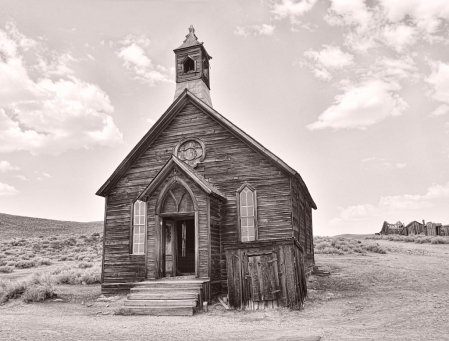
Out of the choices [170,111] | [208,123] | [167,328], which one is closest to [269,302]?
[167,328]

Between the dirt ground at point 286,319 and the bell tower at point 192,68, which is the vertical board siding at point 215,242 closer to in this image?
the dirt ground at point 286,319

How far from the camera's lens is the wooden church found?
1209 centimetres

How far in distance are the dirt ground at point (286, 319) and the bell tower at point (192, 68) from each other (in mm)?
9623

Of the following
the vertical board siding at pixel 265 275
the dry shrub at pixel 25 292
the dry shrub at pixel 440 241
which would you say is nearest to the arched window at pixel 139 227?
the dry shrub at pixel 25 292

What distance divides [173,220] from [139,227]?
1.51 m

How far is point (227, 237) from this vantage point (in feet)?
49.4

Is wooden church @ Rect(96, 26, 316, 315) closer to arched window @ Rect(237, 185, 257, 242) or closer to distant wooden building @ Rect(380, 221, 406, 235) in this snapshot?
arched window @ Rect(237, 185, 257, 242)

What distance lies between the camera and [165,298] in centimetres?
1246

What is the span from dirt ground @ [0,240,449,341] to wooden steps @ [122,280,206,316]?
0.51m

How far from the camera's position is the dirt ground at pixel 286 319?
27.8 ft

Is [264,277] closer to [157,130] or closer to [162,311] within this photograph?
[162,311]

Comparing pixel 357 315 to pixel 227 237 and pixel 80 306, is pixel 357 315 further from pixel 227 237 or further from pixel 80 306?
pixel 80 306

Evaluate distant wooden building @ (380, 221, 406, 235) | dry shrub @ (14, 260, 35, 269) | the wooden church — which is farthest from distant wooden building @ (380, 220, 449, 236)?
dry shrub @ (14, 260, 35, 269)

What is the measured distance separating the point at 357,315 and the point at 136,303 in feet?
20.9
